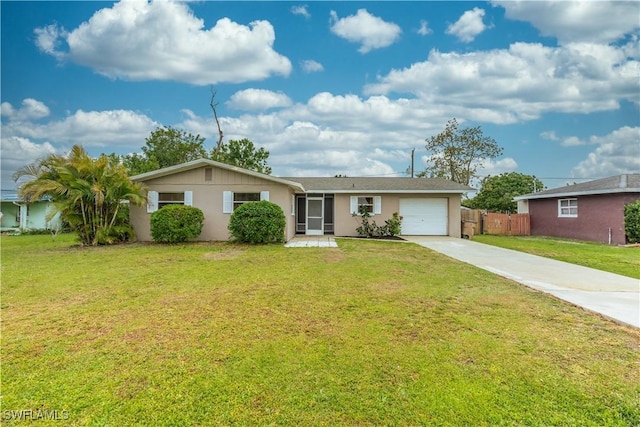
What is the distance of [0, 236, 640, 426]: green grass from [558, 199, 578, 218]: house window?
1493 cm

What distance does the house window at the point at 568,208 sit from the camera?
18.0 meters

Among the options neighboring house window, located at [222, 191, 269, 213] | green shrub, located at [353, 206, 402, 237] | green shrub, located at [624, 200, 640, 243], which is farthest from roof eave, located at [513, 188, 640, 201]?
neighboring house window, located at [222, 191, 269, 213]

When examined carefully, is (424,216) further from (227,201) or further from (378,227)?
(227,201)

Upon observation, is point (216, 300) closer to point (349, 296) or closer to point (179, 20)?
point (349, 296)

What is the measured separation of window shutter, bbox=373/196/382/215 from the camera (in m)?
17.5

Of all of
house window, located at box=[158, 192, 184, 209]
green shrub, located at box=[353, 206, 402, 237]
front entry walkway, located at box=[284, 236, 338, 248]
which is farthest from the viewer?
green shrub, located at box=[353, 206, 402, 237]

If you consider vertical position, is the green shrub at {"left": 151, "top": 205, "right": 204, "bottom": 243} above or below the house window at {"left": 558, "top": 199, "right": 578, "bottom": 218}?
below

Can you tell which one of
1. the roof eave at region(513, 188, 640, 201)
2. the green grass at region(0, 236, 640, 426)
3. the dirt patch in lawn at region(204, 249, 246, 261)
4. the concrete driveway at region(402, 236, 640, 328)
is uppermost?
the roof eave at region(513, 188, 640, 201)

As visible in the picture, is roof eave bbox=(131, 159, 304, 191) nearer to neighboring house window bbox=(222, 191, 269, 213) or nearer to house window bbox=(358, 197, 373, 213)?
neighboring house window bbox=(222, 191, 269, 213)

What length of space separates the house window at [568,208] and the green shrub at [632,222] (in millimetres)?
2950

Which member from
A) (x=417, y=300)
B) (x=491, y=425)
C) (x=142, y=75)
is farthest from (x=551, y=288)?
(x=142, y=75)

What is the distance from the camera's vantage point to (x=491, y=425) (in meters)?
2.40

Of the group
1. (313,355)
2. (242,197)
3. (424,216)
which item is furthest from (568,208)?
(313,355)

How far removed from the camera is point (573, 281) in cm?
702
